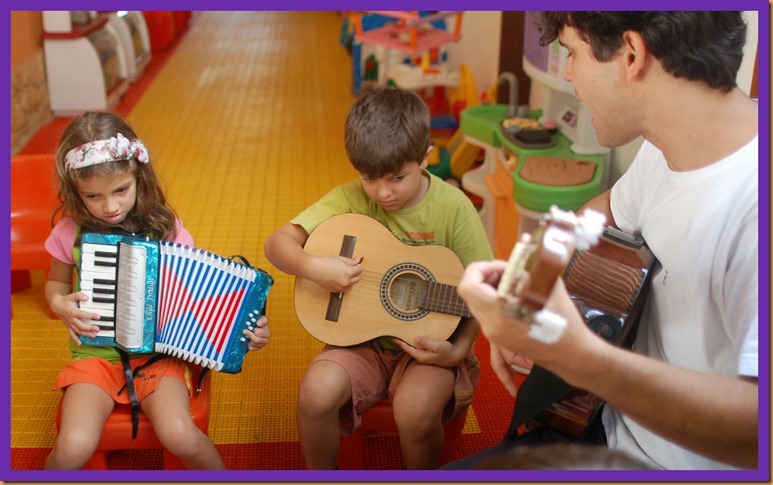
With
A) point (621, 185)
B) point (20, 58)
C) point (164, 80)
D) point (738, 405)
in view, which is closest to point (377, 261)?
point (621, 185)

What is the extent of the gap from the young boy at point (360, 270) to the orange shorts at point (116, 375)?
31 cm

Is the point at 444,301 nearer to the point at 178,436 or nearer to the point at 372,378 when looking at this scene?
the point at 372,378

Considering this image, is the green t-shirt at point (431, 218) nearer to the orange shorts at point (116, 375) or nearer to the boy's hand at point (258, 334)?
the boy's hand at point (258, 334)

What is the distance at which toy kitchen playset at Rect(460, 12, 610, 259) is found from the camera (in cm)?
238

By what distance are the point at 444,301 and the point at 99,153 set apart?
2.65 ft

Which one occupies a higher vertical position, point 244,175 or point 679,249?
point 679,249

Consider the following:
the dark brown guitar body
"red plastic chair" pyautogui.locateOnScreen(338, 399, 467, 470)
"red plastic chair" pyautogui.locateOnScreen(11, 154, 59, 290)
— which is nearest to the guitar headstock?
the dark brown guitar body

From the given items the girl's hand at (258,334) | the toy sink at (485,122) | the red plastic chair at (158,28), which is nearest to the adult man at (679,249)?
the girl's hand at (258,334)

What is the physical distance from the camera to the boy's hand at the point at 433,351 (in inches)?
62.1

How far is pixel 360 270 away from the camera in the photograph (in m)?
1.63

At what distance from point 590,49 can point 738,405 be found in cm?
57

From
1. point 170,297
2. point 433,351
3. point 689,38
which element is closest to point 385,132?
point 433,351

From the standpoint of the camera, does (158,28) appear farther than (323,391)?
Yes

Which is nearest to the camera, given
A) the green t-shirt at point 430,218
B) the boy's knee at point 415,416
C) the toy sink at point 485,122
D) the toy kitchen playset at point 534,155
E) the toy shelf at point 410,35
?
the boy's knee at point 415,416
